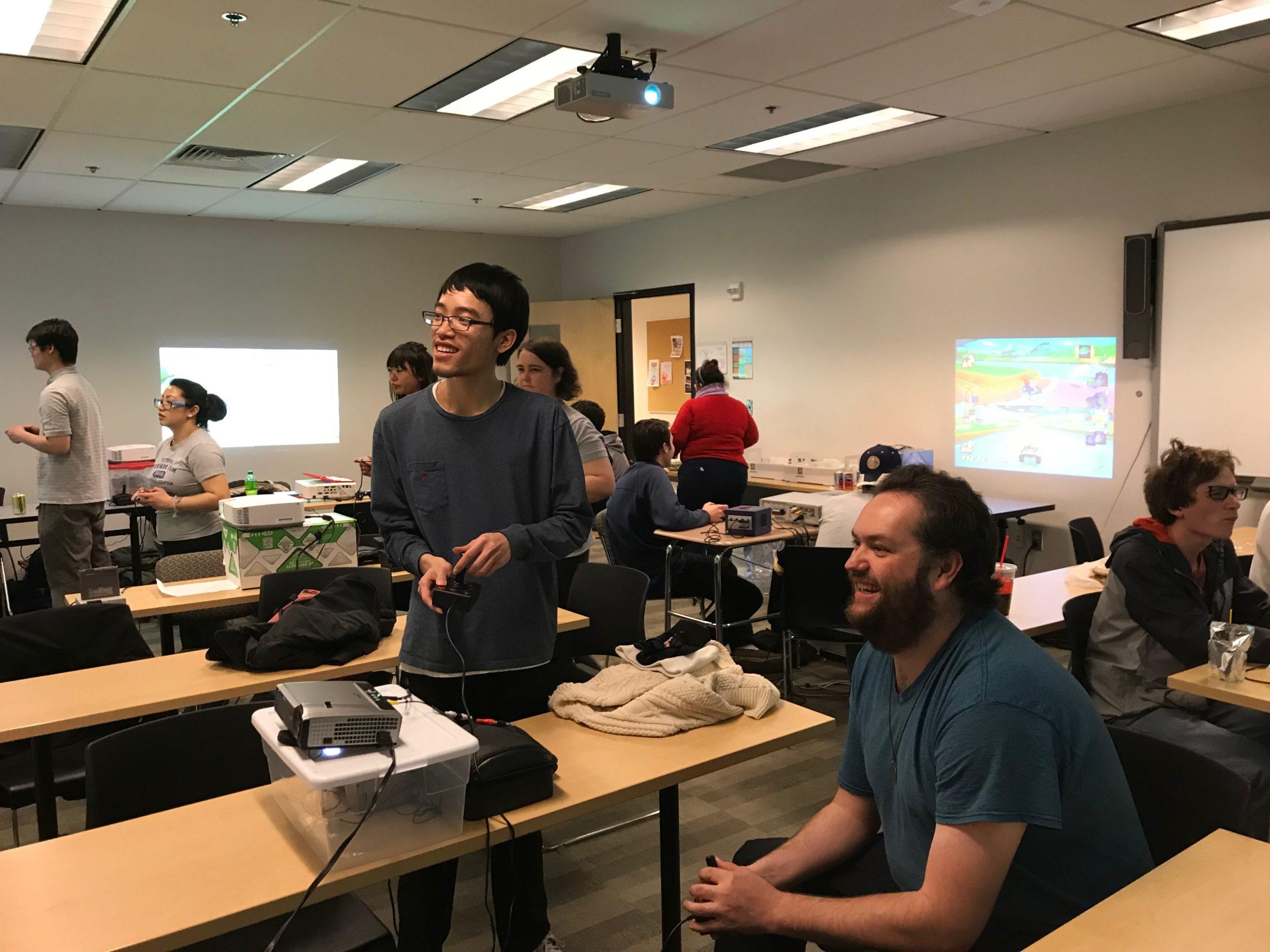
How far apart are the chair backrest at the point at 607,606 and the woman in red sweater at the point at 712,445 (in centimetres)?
318

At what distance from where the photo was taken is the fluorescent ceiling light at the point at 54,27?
11.8 feet

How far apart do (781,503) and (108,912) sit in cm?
536

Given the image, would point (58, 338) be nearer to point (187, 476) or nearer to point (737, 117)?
point (187, 476)

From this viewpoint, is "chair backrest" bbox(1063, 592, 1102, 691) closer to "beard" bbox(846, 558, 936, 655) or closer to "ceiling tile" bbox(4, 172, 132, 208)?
"beard" bbox(846, 558, 936, 655)

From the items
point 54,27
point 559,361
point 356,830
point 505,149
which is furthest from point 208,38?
point 356,830

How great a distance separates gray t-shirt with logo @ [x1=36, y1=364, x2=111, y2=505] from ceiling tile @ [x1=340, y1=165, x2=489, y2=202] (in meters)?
2.58

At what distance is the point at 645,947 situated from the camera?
253cm

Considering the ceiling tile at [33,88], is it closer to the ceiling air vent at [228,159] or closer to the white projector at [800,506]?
the ceiling air vent at [228,159]

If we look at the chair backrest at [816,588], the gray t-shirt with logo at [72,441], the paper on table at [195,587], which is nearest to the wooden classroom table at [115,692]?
the paper on table at [195,587]

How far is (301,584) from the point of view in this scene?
A: 3.21m

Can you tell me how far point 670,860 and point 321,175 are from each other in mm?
6097

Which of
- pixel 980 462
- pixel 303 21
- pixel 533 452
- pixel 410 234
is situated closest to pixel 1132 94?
pixel 980 462

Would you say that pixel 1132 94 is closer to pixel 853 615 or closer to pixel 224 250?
pixel 853 615

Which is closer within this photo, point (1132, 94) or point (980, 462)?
point (1132, 94)
